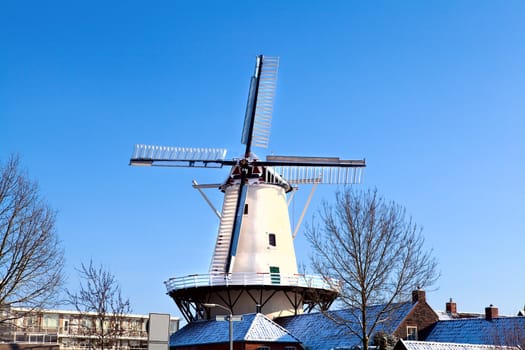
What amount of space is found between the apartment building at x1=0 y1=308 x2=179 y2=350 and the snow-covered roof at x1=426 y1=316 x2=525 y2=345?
47.4 ft

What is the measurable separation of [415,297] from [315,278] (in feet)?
23.2

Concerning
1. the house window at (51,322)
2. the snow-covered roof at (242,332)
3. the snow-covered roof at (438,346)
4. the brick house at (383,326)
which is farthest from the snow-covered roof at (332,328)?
the house window at (51,322)

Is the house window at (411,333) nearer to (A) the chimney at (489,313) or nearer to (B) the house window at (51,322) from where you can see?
(A) the chimney at (489,313)

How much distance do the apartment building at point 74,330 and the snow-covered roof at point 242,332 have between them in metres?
1.54

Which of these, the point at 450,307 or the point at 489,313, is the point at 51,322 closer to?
the point at 450,307

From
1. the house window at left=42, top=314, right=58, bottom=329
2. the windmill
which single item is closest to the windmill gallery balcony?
the windmill

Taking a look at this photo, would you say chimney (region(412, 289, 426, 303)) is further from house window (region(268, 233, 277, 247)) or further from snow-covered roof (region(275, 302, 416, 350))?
house window (region(268, 233, 277, 247))

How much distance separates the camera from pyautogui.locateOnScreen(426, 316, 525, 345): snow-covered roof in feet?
124

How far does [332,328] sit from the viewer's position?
135 ft

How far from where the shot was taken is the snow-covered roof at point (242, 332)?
40.8m

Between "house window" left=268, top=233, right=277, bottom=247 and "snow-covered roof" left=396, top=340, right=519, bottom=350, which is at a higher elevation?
"house window" left=268, top=233, right=277, bottom=247

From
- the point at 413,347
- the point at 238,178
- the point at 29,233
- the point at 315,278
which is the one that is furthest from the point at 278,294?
the point at 29,233

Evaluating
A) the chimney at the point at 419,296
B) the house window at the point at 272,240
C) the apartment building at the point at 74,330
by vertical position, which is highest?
the house window at the point at 272,240

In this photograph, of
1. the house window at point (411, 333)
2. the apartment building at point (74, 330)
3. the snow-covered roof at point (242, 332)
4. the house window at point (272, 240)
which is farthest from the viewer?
the house window at point (272, 240)
